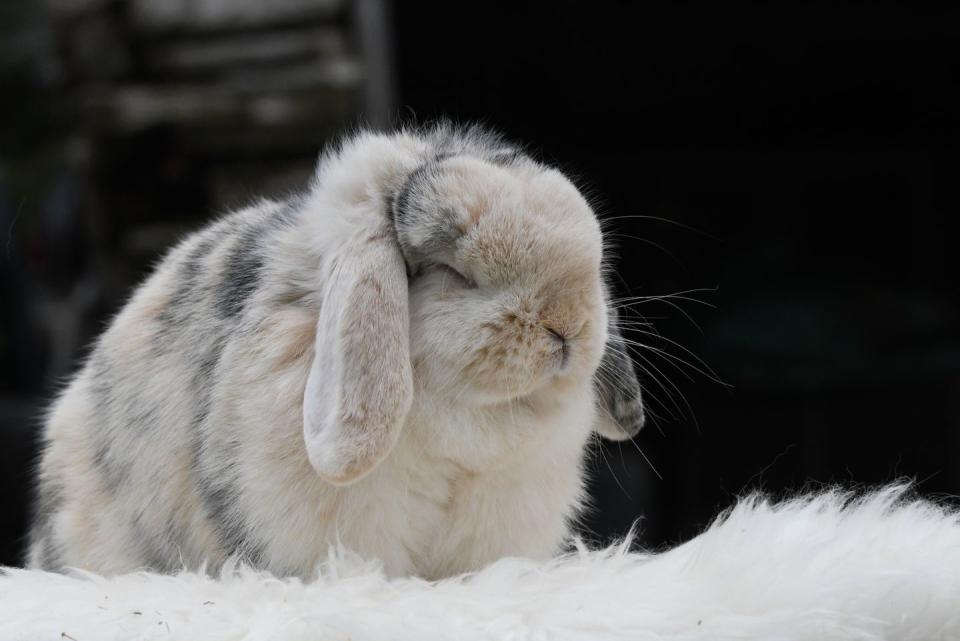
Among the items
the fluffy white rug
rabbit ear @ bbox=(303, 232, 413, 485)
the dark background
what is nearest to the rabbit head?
rabbit ear @ bbox=(303, 232, 413, 485)

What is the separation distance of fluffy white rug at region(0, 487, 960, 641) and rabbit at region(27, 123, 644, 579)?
0.23ft

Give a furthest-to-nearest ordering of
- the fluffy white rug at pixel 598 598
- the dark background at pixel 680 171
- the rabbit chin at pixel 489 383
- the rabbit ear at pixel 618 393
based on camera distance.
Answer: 1. the dark background at pixel 680 171
2. the rabbit ear at pixel 618 393
3. the rabbit chin at pixel 489 383
4. the fluffy white rug at pixel 598 598

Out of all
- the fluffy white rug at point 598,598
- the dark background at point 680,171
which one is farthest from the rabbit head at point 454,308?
the dark background at point 680,171

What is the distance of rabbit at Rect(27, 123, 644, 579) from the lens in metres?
0.85

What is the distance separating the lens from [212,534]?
930 mm

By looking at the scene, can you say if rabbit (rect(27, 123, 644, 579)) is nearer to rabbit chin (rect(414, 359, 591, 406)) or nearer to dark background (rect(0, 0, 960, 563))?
rabbit chin (rect(414, 359, 591, 406))

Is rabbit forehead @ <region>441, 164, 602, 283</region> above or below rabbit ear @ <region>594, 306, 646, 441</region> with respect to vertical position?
above

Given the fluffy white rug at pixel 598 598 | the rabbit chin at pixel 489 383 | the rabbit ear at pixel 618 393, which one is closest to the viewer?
the fluffy white rug at pixel 598 598

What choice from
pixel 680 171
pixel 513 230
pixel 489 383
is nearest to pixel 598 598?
pixel 489 383

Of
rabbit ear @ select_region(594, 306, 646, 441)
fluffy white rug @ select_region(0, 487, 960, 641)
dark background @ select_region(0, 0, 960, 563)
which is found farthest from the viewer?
dark background @ select_region(0, 0, 960, 563)

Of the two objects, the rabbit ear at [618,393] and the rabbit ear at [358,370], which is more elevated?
the rabbit ear at [358,370]

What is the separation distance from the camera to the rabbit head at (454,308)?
831 millimetres

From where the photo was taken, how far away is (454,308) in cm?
87

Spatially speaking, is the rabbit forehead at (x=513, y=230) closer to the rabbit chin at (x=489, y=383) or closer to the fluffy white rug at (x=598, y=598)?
the rabbit chin at (x=489, y=383)
